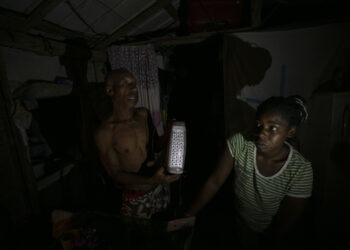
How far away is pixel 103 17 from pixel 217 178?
2.98 m

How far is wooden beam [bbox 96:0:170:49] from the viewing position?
8.91ft

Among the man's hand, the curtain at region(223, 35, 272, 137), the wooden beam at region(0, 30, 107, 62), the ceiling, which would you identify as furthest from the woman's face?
the wooden beam at region(0, 30, 107, 62)

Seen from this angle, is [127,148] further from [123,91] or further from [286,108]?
[286,108]

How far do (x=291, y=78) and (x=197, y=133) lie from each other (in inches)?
103

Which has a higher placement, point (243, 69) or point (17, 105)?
point (243, 69)

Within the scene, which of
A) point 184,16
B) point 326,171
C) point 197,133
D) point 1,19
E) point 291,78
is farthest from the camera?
point 197,133

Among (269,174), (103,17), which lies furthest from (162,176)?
(103,17)

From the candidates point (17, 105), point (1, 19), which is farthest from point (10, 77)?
point (1, 19)

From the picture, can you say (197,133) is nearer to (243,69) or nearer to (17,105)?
(243,69)

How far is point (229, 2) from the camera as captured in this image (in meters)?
2.93

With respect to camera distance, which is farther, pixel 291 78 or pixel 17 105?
pixel 291 78

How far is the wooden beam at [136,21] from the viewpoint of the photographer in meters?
2.71

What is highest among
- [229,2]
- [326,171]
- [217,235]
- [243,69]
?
[229,2]

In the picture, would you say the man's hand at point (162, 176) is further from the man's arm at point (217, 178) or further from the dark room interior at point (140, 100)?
the man's arm at point (217, 178)
